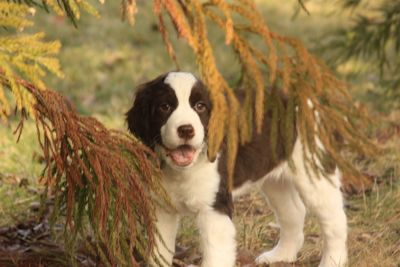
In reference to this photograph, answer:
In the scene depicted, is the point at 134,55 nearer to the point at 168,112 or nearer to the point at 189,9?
the point at 168,112

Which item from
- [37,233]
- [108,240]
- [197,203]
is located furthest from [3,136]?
[108,240]

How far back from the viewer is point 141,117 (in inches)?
200

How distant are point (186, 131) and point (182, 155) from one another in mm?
250

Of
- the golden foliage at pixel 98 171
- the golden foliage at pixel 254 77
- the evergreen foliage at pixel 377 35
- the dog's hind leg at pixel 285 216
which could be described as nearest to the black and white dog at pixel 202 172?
the dog's hind leg at pixel 285 216

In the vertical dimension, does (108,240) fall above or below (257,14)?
below

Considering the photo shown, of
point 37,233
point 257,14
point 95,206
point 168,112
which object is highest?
point 257,14

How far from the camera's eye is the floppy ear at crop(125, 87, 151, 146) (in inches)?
199

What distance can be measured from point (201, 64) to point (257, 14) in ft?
0.95

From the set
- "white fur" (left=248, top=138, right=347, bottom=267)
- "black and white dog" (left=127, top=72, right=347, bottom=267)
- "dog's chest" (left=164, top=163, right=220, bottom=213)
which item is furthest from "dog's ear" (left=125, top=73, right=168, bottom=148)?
"white fur" (left=248, top=138, right=347, bottom=267)

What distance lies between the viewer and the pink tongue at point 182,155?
484 cm

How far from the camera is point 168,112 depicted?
486cm

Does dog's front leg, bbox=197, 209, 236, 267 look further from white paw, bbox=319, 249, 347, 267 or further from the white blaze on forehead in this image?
white paw, bbox=319, 249, 347, 267

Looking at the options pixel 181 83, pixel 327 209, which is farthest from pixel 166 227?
pixel 327 209

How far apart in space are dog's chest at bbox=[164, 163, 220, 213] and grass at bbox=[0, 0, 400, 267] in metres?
0.91
